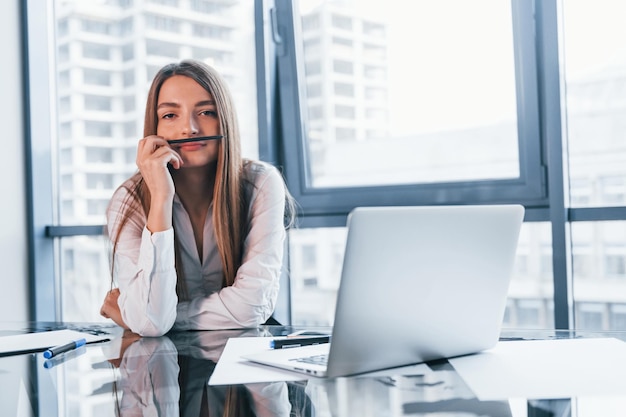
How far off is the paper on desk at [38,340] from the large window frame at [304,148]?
4.90 feet

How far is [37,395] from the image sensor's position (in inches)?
38.1

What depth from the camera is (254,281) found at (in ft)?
5.76

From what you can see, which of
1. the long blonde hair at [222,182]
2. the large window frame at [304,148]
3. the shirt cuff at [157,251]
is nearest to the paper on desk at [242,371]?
the shirt cuff at [157,251]

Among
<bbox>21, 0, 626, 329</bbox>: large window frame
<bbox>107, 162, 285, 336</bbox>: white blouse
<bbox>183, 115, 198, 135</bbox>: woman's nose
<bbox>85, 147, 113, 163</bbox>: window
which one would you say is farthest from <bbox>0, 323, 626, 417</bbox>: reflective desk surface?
<bbox>85, 147, 113, 163</bbox>: window

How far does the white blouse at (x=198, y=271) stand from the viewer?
166 cm

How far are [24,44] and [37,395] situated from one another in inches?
112

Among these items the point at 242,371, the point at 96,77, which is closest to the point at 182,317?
the point at 242,371

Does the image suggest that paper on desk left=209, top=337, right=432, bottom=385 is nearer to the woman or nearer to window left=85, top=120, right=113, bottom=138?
the woman

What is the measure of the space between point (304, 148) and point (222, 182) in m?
1.07

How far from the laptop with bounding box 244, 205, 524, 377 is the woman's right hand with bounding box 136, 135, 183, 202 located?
787 mm

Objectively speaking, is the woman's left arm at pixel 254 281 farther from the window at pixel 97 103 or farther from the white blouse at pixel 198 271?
the window at pixel 97 103

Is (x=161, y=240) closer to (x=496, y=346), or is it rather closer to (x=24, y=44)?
(x=496, y=346)

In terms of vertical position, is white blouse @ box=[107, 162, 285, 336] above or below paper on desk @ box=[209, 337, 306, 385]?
above

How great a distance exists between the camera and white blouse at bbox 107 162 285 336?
1.66 meters
